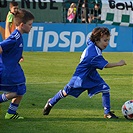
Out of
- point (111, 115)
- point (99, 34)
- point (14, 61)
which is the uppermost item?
point (99, 34)

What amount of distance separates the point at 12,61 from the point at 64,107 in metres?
1.77

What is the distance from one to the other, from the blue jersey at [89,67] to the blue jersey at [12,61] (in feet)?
3.04

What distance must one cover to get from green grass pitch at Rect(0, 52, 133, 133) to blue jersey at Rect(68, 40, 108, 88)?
0.47m

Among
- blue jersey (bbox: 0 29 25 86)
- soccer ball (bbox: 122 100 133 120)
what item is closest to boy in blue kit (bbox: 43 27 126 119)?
soccer ball (bbox: 122 100 133 120)

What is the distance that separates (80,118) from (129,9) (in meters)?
16.9

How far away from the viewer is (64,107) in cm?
987

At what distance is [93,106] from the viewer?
10.0m

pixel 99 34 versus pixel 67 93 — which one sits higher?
pixel 99 34

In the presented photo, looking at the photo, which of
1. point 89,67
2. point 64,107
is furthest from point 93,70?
point 64,107

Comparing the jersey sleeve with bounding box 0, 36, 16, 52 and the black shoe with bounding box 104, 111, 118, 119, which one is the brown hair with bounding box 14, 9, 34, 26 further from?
the black shoe with bounding box 104, 111, 118, 119

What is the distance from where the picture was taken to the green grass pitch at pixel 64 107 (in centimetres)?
802

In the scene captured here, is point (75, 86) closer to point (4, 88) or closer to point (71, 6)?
point (4, 88)

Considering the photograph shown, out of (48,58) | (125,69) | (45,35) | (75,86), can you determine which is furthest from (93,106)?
(45,35)

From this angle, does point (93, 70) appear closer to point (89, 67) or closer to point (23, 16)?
point (89, 67)
